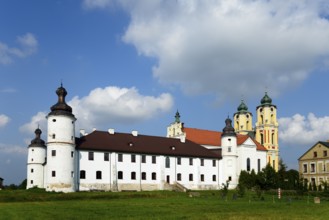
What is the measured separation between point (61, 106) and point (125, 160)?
12.4 meters

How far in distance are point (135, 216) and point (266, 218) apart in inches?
301

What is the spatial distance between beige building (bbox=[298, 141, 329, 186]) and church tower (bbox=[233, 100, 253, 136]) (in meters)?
22.5

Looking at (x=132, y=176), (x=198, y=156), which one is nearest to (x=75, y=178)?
(x=132, y=176)

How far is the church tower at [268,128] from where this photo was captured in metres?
102

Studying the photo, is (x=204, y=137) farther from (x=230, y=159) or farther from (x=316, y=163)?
(x=316, y=163)

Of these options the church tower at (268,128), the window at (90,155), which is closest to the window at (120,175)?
the window at (90,155)

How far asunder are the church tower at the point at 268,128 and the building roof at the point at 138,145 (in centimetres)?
3161

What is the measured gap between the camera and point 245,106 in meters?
111

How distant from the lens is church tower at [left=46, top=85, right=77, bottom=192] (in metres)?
56.5

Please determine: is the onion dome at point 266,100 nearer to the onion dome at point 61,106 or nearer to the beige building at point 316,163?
the beige building at point 316,163

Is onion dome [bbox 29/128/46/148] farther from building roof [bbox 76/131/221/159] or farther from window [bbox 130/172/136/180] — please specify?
window [bbox 130/172/136/180]

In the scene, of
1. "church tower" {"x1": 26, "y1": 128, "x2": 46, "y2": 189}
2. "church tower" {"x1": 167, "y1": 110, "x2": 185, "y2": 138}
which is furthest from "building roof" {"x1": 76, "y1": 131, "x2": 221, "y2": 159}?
"church tower" {"x1": 167, "y1": 110, "x2": 185, "y2": 138}

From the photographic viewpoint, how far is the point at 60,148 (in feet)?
187

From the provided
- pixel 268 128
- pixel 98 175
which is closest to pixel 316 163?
pixel 268 128
